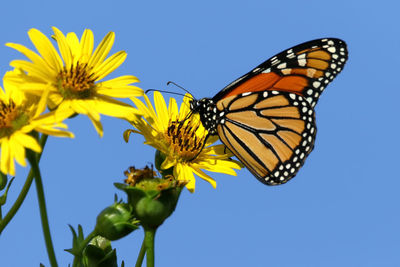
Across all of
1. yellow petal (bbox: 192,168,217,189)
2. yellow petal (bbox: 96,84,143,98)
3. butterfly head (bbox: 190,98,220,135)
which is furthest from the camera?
butterfly head (bbox: 190,98,220,135)

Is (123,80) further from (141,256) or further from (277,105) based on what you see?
(277,105)

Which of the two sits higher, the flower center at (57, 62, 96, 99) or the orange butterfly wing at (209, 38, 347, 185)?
the flower center at (57, 62, 96, 99)

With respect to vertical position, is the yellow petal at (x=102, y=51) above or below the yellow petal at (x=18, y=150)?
above

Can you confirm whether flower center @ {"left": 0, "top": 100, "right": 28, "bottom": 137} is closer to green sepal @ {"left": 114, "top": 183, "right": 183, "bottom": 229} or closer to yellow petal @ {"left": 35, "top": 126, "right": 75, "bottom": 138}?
yellow petal @ {"left": 35, "top": 126, "right": 75, "bottom": 138}

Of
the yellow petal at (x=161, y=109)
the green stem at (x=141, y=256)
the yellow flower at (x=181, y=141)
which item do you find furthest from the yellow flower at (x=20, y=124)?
the yellow petal at (x=161, y=109)

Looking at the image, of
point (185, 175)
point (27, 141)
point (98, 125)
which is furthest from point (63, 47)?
point (185, 175)

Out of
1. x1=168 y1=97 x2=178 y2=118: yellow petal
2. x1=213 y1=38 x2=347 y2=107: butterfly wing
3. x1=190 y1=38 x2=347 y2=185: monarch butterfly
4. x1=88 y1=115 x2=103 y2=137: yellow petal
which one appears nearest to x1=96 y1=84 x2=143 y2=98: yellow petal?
x1=88 y1=115 x2=103 y2=137: yellow petal

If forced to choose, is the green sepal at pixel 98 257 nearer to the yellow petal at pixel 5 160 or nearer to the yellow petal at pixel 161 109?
the yellow petal at pixel 5 160

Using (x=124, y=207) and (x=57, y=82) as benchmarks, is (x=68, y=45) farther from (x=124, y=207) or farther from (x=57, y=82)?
(x=124, y=207)
